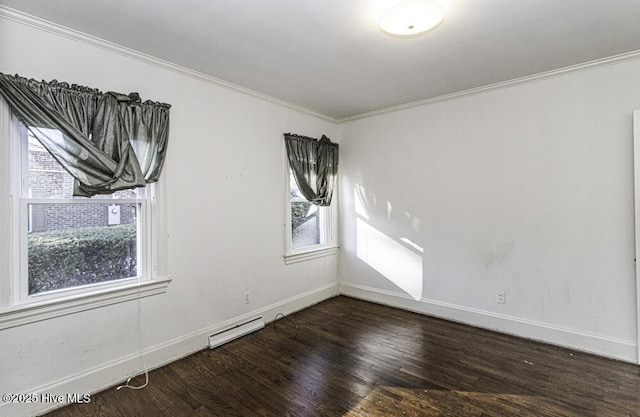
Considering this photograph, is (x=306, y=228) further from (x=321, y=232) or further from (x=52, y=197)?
(x=52, y=197)

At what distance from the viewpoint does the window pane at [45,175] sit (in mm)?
2084

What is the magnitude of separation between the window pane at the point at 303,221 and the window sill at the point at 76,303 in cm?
172

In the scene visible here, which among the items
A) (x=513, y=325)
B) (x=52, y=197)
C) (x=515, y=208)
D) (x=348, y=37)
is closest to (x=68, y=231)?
(x=52, y=197)

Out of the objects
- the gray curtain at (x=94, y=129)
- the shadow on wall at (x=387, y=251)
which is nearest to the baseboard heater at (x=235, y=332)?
the gray curtain at (x=94, y=129)

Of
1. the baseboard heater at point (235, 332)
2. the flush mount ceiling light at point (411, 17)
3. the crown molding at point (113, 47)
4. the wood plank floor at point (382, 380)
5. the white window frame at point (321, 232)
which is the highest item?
the crown molding at point (113, 47)

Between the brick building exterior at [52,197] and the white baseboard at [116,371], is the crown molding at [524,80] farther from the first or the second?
the brick building exterior at [52,197]

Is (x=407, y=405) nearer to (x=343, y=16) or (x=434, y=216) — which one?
(x=434, y=216)

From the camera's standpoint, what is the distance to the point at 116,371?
2379mm

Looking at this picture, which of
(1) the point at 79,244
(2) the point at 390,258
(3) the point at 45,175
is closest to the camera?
(3) the point at 45,175

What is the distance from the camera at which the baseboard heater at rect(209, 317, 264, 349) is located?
2959 mm

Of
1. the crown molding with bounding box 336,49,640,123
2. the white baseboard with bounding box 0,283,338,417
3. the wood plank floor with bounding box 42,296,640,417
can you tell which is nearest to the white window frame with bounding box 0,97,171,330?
the white baseboard with bounding box 0,283,338,417

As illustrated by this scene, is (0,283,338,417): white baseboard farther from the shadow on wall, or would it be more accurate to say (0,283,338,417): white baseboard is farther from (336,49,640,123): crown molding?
(336,49,640,123): crown molding

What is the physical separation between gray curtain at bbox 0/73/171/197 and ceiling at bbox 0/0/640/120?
18.3 inches

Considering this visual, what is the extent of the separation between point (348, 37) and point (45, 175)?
2.36m
